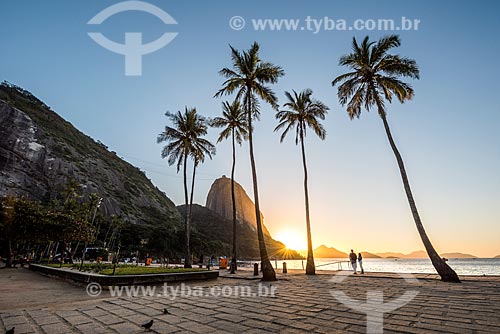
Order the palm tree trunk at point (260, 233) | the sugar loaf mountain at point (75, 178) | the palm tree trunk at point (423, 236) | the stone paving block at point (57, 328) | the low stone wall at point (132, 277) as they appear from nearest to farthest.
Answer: the stone paving block at point (57, 328)
the low stone wall at point (132, 277)
the palm tree trunk at point (423, 236)
the palm tree trunk at point (260, 233)
the sugar loaf mountain at point (75, 178)

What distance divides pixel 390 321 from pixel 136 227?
Result: 66.9 m

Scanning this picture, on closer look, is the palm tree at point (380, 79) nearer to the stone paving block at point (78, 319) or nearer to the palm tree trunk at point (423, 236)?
the palm tree trunk at point (423, 236)

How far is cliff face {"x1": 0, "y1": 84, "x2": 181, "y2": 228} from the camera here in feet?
205

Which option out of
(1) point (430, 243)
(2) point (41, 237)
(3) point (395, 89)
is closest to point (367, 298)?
(1) point (430, 243)

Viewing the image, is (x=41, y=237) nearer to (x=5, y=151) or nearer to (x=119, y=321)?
(x=119, y=321)

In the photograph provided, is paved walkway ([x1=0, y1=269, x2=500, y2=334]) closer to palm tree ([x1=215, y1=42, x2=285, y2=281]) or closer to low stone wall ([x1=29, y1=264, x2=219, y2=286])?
low stone wall ([x1=29, y1=264, x2=219, y2=286])

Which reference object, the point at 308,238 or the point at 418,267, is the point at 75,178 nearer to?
the point at 308,238

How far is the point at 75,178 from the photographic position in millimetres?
70375

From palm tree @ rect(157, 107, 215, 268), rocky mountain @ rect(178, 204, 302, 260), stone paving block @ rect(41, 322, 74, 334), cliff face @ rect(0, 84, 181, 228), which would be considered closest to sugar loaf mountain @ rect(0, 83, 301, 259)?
cliff face @ rect(0, 84, 181, 228)

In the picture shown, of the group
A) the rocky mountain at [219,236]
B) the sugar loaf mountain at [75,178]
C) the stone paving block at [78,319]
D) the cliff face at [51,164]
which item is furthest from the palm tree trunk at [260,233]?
the cliff face at [51,164]

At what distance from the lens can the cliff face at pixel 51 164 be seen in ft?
205

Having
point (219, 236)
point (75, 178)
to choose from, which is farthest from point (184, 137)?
point (219, 236)

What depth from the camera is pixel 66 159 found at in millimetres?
73812

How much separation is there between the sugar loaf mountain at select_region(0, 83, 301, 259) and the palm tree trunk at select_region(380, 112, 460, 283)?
47349 mm
